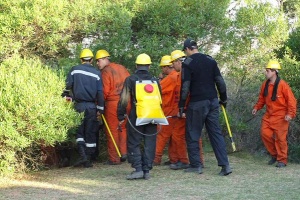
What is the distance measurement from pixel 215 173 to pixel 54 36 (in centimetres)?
375

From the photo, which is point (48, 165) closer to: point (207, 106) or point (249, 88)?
point (207, 106)

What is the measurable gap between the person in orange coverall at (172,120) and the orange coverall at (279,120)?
Answer: 171cm

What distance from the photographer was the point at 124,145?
1015cm

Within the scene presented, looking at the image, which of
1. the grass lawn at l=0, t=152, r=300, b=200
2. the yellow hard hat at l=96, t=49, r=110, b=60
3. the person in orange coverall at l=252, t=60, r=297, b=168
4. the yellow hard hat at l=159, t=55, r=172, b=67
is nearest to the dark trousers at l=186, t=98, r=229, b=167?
the grass lawn at l=0, t=152, r=300, b=200

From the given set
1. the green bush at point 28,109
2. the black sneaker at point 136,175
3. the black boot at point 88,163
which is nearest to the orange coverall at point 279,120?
the black sneaker at point 136,175

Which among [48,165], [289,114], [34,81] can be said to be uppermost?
[34,81]

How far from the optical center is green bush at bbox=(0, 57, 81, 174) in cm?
743

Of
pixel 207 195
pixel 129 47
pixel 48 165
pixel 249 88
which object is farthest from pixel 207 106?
pixel 249 88

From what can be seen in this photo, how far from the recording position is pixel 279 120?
9.98 metres

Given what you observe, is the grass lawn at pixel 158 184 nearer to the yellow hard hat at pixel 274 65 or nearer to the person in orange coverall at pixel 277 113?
the person in orange coverall at pixel 277 113

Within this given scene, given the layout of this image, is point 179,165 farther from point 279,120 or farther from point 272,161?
point 279,120

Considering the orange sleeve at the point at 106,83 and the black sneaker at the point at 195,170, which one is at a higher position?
the orange sleeve at the point at 106,83

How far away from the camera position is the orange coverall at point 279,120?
32.3 ft

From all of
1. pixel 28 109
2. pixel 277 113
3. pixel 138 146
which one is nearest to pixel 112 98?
pixel 138 146
